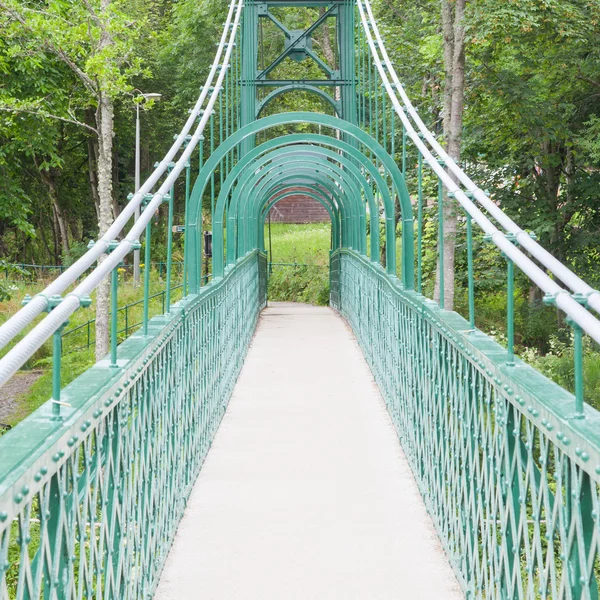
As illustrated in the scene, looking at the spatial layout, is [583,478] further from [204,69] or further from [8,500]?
[204,69]

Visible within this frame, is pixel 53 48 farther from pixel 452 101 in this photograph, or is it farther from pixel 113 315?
pixel 113 315

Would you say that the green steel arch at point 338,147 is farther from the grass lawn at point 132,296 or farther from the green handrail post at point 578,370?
the grass lawn at point 132,296

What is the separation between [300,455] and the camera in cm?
650

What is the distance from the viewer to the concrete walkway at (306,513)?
425 cm

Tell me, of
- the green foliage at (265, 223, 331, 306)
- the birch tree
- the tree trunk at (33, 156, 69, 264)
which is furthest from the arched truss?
the tree trunk at (33, 156, 69, 264)

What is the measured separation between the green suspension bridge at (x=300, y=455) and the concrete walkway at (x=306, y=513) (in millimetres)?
15

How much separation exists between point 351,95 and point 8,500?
54.4ft

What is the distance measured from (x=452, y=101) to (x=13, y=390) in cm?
1063

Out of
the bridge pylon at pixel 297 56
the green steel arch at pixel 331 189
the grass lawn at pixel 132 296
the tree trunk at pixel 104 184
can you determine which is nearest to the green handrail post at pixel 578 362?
the green steel arch at pixel 331 189

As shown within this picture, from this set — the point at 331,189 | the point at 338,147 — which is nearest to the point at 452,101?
the point at 331,189

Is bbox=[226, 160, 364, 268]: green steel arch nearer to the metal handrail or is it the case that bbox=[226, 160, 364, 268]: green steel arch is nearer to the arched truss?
the arched truss

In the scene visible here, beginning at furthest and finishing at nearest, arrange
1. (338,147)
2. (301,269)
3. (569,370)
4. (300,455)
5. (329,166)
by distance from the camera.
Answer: (301,269)
(569,370)
(329,166)
(338,147)
(300,455)

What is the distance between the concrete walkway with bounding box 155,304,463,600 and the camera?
425cm

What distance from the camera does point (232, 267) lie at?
10.5 metres
